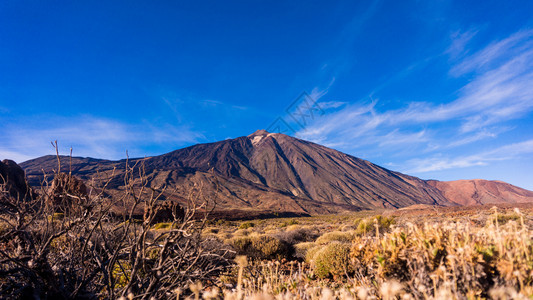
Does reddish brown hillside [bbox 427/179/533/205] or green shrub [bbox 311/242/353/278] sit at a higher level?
reddish brown hillside [bbox 427/179/533/205]

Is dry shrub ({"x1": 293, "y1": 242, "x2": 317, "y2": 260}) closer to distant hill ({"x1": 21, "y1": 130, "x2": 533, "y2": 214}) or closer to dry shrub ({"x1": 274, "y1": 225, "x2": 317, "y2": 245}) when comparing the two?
dry shrub ({"x1": 274, "y1": 225, "x2": 317, "y2": 245})

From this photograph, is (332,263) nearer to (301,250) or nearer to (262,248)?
(262,248)

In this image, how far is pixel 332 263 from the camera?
600cm

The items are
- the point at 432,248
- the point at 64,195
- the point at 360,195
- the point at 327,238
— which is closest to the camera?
the point at 432,248

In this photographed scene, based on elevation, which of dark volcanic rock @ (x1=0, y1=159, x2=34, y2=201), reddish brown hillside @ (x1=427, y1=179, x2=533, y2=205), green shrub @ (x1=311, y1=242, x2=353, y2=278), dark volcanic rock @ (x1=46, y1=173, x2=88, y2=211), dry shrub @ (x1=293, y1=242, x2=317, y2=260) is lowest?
dry shrub @ (x1=293, y1=242, x2=317, y2=260)

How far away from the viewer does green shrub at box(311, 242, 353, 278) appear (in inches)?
229

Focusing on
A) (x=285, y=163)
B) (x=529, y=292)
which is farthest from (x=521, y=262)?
(x=285, y=163)

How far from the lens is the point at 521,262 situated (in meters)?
1.90

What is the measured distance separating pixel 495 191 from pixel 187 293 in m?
247

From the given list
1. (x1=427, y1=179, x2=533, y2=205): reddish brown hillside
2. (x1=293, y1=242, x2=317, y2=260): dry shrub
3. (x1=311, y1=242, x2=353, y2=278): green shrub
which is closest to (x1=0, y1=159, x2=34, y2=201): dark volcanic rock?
(x1=293, y1=242, x2=317, y2=260): dry shrub

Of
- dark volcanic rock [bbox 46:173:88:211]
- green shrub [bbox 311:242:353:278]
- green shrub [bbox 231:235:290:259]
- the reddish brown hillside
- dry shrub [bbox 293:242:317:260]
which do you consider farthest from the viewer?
the reddish brown hillside

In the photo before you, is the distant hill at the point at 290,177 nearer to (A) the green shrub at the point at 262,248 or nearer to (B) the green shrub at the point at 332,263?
(A) the green shrub at the point at 262,248


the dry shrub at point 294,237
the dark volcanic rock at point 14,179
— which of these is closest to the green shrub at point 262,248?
the dry shrub at point 294,237

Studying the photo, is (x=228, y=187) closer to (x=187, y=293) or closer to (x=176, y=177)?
(x=176, y=177)
